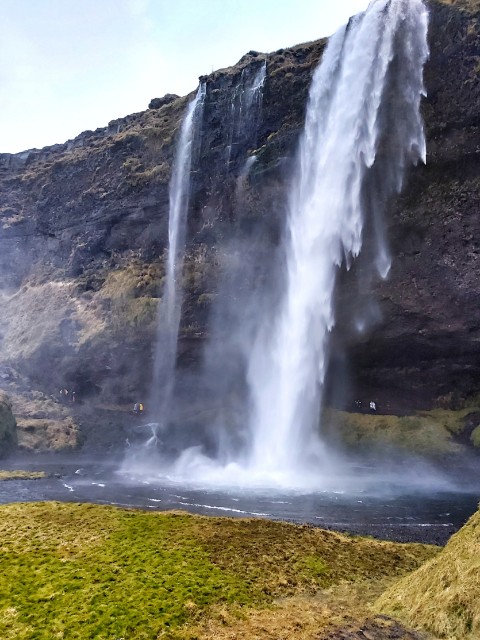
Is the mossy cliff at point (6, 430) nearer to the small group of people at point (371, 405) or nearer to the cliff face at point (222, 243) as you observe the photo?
the cliff face at point (222, 243)

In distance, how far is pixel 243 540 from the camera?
18.8 meters

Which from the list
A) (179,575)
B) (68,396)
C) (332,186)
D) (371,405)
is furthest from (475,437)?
(68,396)

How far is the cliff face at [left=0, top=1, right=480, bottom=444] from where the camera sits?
44.4 metres

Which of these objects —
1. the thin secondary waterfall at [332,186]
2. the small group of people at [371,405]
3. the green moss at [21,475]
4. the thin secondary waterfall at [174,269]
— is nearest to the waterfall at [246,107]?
the thin secondary waterfall at [174,269]

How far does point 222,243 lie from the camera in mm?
56219

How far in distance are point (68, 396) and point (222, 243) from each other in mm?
27022

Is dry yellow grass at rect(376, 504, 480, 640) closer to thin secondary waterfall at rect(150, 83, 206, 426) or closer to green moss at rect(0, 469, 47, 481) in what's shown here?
A: green moss at rect(0, 469, 47, 481)

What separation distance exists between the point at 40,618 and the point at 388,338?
138ft

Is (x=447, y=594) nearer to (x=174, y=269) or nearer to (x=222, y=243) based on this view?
(x=222, y=243)

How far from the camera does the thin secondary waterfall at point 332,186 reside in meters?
44.9

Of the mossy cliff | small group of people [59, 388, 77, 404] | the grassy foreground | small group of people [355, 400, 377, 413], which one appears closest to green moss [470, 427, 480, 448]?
small group of people [355, 400, 377, 413]

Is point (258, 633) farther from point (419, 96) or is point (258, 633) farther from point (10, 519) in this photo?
point (419, 96)

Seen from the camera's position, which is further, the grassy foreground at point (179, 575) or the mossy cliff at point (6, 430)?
the mossy cliff at point (6, 430)

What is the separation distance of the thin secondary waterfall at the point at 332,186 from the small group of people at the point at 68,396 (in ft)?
81.4
